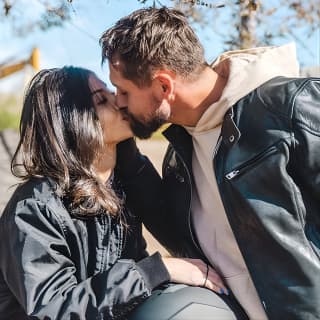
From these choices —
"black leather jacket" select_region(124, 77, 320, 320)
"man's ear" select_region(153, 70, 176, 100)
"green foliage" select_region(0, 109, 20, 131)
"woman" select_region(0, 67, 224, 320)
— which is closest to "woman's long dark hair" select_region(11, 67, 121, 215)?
"woman" select_region(0, 67, 224, 320)

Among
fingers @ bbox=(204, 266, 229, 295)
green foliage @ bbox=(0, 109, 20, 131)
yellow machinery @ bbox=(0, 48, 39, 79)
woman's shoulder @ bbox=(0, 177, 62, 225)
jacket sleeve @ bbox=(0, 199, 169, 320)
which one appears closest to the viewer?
jacket sleeve @ bbox=(0, 199, 169, 320)

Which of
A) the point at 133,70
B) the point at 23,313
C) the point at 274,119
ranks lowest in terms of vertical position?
→ the point at 23,313

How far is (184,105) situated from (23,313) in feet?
3.29

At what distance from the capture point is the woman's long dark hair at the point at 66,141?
220 cm

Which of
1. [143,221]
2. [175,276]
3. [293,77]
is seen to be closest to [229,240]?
[175,276]

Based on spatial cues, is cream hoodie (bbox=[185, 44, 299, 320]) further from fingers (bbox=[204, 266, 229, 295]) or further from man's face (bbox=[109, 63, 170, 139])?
man's face (bbox=[109, 63, 170, 139])

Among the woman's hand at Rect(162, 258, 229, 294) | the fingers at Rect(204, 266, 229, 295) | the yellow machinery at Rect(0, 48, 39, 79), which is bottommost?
the yellow machinery at Rect(0, 48, 39, 79)

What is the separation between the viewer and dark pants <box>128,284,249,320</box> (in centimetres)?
202

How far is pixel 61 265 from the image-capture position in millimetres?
2031

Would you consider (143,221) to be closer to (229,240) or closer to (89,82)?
(229,240)

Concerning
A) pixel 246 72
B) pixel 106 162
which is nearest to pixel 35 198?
pixel 106 162

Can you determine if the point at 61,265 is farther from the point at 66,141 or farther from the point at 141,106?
the point at 141,106

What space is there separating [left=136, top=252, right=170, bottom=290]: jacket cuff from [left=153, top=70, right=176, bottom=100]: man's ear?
633 mm

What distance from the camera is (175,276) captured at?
212 centimetres
